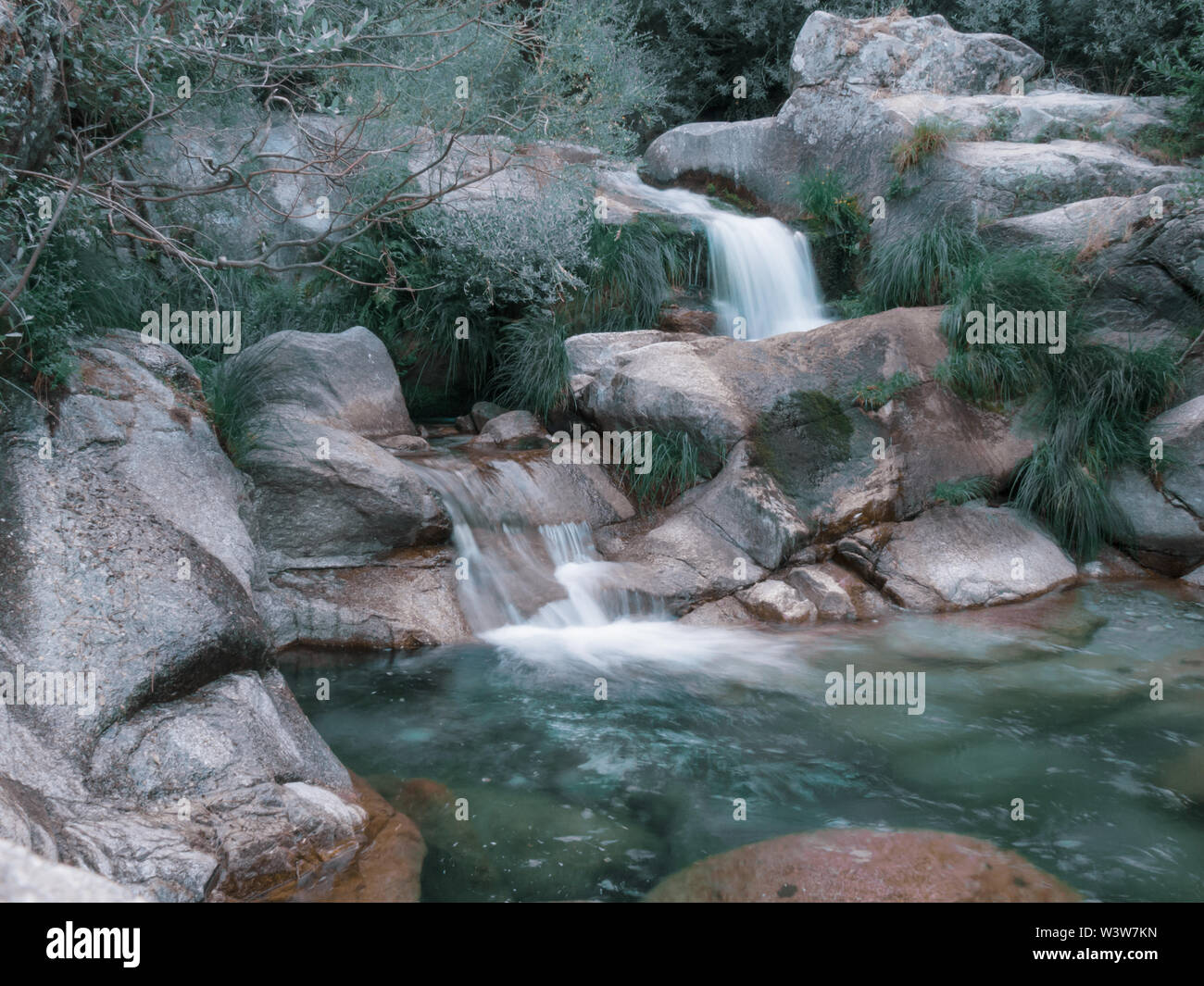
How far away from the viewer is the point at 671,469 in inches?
281

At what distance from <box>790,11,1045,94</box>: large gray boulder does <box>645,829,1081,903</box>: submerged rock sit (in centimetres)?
1007

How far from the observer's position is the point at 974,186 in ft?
29.8

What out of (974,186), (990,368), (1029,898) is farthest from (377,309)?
(1029,898)

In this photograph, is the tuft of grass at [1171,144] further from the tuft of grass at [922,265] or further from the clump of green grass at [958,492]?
the clump of green grass at [958,492]

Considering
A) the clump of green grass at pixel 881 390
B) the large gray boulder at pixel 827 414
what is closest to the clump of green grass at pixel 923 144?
the large gray boulder at pixel 827 414

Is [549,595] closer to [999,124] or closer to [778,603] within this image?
[778,603]

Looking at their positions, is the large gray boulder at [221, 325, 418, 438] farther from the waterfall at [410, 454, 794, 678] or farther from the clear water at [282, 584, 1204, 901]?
the clear water at [282, 584, 1204, 901]

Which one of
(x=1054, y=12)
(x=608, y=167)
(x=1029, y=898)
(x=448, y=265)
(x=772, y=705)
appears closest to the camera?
(x=1029, y=898)

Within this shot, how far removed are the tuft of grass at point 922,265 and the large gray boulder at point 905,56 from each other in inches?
136

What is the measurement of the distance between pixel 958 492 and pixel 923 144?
4.54 metres

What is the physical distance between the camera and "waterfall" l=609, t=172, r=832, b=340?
943cm

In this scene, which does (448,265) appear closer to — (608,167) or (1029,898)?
(608,167)

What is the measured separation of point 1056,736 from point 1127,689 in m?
0.89

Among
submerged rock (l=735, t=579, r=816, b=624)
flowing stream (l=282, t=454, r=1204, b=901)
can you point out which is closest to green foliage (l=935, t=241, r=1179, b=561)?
flowing stream (l=282, t=454, r=1204, b=901)
